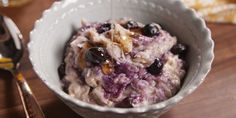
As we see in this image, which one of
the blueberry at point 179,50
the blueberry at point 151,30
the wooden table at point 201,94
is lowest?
the wooden table at point 201,94

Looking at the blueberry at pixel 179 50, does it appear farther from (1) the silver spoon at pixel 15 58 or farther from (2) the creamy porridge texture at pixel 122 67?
(1) the silver spoon at pixel 15 58

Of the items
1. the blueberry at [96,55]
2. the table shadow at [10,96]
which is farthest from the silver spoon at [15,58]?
the blueberry at [96,55]

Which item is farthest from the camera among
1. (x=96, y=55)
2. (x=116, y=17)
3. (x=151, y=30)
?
(x=116, y=17)

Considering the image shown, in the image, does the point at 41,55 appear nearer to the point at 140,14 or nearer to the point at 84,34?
the point at 84,34

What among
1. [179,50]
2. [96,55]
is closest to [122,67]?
[96,55]

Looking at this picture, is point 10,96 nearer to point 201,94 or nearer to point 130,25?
point 130,25

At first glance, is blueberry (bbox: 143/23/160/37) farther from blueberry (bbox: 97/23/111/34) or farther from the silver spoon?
the silver spoon

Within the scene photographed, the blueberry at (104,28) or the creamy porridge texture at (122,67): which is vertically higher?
the blueberry at (104,28)
